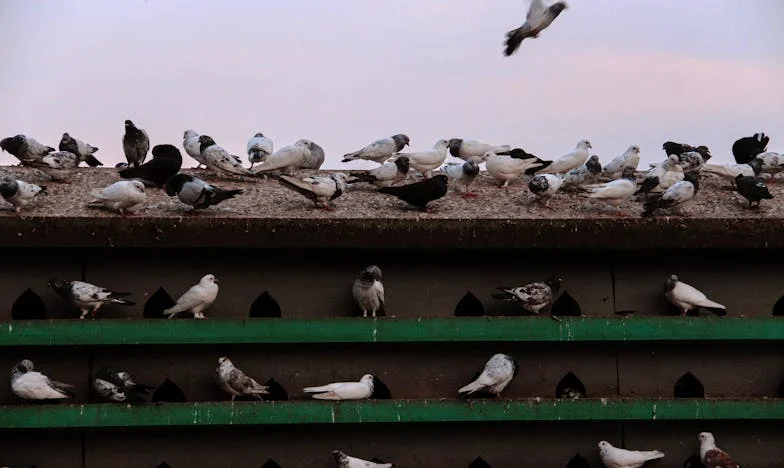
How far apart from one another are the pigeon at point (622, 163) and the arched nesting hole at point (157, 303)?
6.89 meters

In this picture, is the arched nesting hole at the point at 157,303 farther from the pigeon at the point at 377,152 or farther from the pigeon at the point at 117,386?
the pigeon at the point at 377,152

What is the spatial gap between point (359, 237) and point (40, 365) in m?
3.65

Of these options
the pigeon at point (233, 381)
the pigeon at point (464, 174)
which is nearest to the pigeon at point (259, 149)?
the pigeon at point (464, 174)

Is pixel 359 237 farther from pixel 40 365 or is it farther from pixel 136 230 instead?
pixel 40 365

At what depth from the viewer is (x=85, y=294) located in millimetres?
19000

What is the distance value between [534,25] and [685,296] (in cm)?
366

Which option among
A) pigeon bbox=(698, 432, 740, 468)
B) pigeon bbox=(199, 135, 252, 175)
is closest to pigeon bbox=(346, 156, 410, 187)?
pigeon bbox=(199, 135, 252, 175)

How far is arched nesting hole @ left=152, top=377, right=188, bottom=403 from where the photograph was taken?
1952 cm

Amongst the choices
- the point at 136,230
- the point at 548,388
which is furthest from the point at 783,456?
the point at 136,230

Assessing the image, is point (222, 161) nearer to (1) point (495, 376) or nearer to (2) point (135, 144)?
(2) point (135, 144)

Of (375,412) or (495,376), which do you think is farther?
(495,376)

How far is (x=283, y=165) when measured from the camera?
22.9 metres

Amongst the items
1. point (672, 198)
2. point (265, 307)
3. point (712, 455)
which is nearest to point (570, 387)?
point (712, 455)

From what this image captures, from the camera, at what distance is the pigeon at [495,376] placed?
19.3 m
